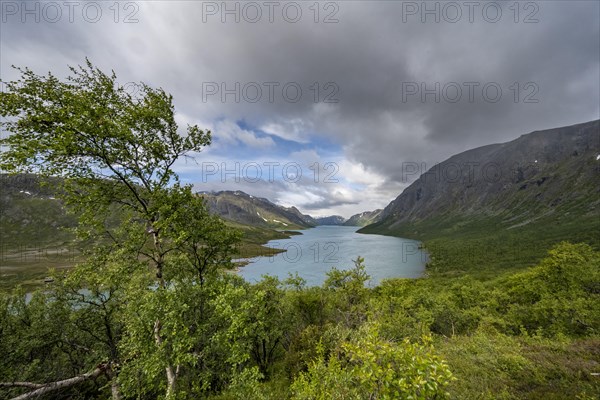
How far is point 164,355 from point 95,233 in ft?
23.7

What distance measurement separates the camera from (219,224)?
1537 centimetres

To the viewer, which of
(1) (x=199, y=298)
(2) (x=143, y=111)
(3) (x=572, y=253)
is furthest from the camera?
(3) (x=572, y=253)

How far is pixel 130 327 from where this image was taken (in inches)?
443

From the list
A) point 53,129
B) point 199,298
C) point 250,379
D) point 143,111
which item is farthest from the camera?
point 199,298

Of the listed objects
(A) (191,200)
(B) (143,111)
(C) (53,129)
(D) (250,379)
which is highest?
(B) (143,111)

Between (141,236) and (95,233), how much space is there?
2.04m

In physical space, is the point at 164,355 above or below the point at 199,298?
below

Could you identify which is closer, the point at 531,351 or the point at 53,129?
the point at 53,129

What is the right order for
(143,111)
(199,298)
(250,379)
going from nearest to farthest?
(250,379) < (143,111) < (199,298)

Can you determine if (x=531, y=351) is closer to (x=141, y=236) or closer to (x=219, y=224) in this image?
(x=219, y=224)

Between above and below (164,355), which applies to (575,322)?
below

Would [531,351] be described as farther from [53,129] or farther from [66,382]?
[53,129]

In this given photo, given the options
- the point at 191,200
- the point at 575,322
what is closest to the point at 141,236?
the point at 191,200

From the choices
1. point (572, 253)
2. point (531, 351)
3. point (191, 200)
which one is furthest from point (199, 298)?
point (572, 253)
